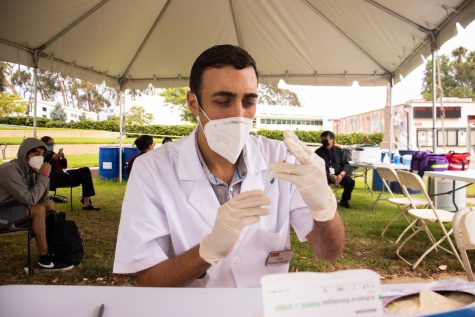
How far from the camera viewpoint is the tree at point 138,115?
3469 centimetres

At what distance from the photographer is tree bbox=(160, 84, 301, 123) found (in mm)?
32438

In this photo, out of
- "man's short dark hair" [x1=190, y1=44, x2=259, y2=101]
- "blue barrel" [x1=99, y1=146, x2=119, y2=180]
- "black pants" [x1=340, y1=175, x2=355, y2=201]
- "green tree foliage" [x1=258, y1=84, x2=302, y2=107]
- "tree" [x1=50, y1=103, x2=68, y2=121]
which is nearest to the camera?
"man's short dark hair" [x1=190, y1=44, x2=259, y2=101]

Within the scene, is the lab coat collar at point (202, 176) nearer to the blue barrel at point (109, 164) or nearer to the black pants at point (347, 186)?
the black pants at point (347, 186)

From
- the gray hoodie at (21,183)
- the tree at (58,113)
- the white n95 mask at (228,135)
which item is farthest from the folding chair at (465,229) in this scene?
the tree at (58,113)

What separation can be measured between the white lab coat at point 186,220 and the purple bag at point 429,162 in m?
4.06

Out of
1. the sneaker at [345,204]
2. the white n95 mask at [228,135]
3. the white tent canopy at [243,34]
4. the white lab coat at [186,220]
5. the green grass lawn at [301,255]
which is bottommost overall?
the green grass lawn at [301,255]

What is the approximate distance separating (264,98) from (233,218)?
130ft

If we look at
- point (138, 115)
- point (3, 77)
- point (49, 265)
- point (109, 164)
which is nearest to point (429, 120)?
point (109, 164)

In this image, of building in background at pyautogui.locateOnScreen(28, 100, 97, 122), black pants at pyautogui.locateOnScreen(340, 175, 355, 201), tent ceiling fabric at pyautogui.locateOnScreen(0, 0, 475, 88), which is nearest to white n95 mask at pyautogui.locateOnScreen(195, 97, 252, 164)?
tent ceiling fabric at pyautogui.locateOnScreen(0, 0, 475, 88)

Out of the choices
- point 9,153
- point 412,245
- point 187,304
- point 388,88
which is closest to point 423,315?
point 187,304

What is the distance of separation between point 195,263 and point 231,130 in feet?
1.55

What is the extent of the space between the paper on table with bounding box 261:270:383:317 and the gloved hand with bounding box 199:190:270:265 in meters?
0.50

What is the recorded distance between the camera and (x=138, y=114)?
35.2 m

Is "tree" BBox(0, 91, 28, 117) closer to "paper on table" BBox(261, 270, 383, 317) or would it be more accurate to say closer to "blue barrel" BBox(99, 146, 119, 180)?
"blue barrel" BBox(99, 146, 119, 180)
